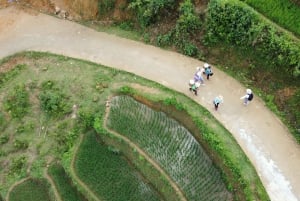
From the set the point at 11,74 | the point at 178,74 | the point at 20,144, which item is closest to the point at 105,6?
the point at 178,74

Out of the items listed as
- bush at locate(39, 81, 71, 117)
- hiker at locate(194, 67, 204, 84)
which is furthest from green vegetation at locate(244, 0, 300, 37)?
bush at locate(39, 81, 71, 117)

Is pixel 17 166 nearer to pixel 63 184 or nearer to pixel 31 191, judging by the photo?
pixel 31 191

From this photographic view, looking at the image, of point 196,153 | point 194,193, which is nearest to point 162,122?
point 196,153

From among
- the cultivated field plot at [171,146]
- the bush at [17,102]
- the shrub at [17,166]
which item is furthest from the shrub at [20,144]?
the cultivated field plot at [171,146]

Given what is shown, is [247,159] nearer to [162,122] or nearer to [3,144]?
[162,122]

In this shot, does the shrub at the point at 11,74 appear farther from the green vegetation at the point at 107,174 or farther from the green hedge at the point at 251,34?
the green hedge at the point at 251,34

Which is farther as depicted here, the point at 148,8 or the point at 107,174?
the point at 148,8
